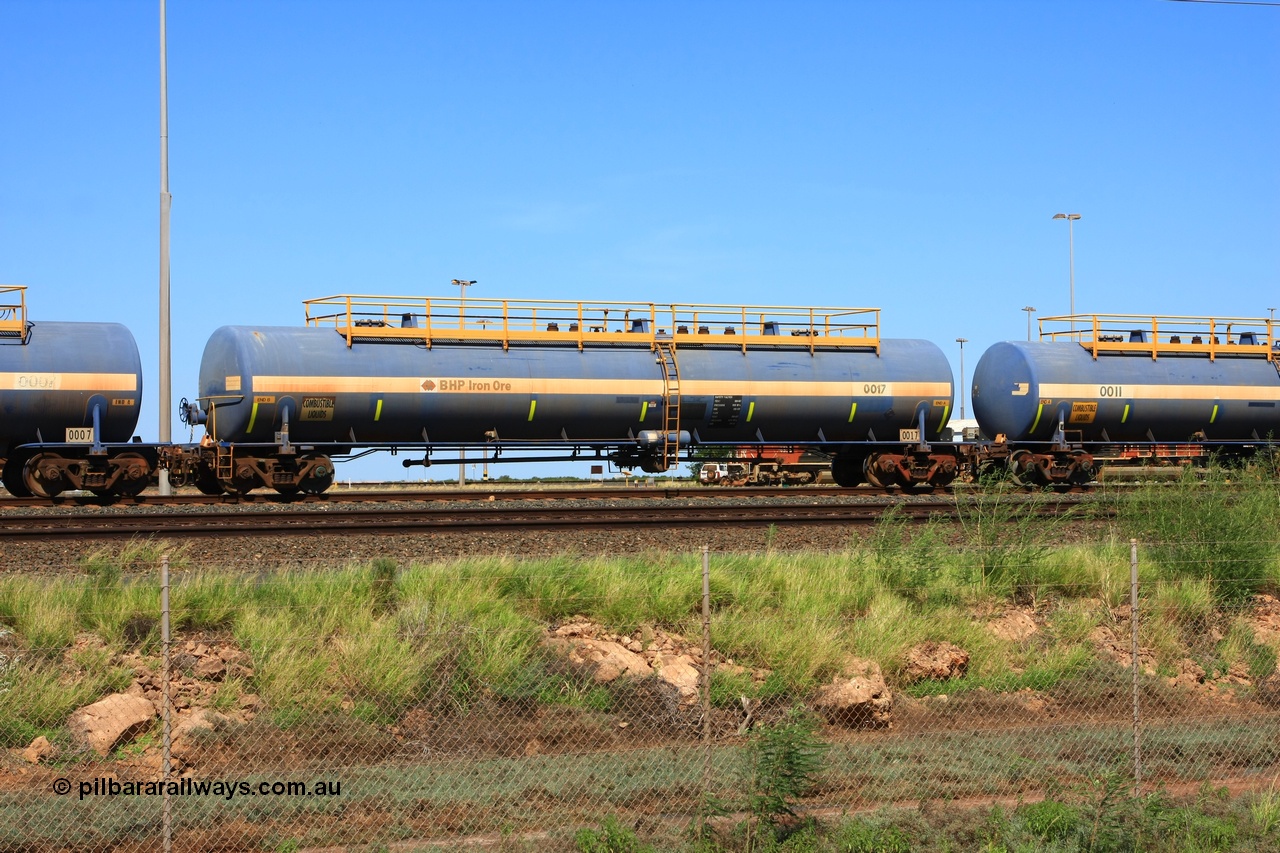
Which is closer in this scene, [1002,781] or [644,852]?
[644,852]

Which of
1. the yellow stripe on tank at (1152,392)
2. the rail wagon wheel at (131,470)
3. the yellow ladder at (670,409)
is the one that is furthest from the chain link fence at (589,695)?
the yellow stripe on tank at (1152,392)

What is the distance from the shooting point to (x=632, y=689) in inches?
425

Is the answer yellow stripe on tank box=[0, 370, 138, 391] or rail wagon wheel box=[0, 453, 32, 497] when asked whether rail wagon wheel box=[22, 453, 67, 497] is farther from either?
yellow stripe on tank box=[0, 370, 138, 391]

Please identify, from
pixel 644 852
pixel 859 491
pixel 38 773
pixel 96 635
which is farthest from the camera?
pixel 859 491

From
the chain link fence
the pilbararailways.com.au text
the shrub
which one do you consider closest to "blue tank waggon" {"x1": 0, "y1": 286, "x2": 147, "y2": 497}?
the chain link fence

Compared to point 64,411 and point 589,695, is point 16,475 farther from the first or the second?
point 589,695

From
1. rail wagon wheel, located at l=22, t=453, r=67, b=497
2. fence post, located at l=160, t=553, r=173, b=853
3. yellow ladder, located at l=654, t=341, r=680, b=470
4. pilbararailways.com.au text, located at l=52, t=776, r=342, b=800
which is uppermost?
yellow ladder, located at l=654, t=341, r=680, b=470

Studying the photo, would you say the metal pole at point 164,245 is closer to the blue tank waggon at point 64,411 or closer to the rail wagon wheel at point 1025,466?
the blue tank waggon at point 64,411

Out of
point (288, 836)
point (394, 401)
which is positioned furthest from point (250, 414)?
point (288, 836)

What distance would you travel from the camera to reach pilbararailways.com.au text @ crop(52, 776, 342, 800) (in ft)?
27.6

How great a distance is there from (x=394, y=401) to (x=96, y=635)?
13436mm

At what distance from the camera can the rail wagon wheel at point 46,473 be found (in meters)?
22.6

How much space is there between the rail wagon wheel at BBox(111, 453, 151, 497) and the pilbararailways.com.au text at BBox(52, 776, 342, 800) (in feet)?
50.7

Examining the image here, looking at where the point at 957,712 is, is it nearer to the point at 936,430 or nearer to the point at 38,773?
the point at 38,773
